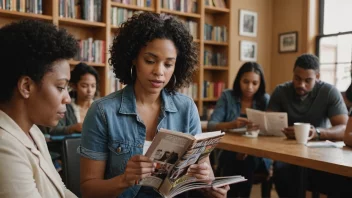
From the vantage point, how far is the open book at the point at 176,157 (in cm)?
106

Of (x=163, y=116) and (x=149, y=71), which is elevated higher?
(x=149, y=71)

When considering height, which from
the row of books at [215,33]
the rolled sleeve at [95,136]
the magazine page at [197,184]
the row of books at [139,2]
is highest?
the row of books at [139,2]

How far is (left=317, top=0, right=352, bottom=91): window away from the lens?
427cm

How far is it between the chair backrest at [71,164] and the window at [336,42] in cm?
362

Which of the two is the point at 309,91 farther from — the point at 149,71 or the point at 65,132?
the point at 65,132

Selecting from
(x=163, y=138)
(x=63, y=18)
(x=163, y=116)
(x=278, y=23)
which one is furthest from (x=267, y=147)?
(x=278, y=23)

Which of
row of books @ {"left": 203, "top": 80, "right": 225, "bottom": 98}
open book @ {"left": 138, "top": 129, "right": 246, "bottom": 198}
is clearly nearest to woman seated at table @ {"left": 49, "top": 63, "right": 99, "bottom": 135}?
open book @ {"left": 138, "top": 129, "right": 246, "bottom": 198}

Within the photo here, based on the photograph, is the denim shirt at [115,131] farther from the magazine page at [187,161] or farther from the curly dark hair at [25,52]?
the curly dark hair at [25,52]

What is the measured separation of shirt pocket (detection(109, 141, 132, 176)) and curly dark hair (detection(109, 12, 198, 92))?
29 centimetres

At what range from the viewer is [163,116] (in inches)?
56.9

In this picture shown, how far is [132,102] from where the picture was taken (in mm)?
1406

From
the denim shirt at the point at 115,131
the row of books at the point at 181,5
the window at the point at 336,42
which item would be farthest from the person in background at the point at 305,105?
the row of books at the point at 181,5

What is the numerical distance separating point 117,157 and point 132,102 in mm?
221

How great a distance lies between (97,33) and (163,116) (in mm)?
2759
